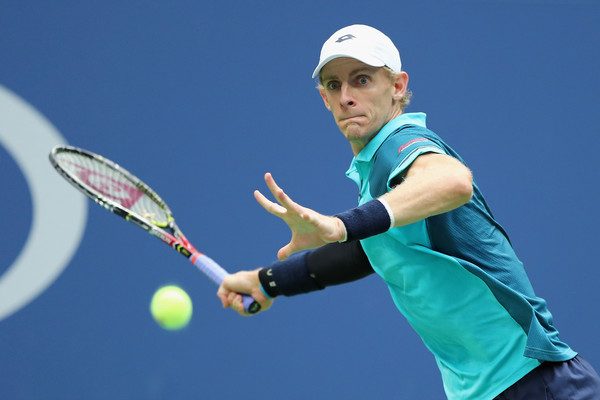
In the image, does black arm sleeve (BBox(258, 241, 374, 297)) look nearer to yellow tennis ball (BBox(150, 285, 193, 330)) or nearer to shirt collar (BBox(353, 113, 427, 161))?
shirt collar (BBox(353, 113, 427, 161))

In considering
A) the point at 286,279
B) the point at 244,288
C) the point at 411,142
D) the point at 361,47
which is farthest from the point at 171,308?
the point at 411,142

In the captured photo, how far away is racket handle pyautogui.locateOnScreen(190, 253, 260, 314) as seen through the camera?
2.50m

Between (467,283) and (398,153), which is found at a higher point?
(398,153)

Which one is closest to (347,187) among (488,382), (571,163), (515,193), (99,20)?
(515,193)

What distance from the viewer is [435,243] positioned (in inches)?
71.4

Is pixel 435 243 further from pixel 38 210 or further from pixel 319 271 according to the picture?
pixel 38 210

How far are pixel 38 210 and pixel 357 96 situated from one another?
2.06 m

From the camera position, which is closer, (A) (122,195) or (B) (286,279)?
(B) (286,279)

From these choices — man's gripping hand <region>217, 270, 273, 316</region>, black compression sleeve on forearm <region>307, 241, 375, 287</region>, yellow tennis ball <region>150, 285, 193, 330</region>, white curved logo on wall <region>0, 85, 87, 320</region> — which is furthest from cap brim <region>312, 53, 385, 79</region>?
white curved logo on wall <region>0, 85, 87, 320</region>

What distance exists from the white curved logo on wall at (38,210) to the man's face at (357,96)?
186 cm

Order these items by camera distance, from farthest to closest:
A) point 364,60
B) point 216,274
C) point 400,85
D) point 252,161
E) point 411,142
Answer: point 252,161
point 216,274
point 400,85
point 364,60
point 411,142

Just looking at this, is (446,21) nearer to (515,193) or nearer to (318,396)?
(515,193)

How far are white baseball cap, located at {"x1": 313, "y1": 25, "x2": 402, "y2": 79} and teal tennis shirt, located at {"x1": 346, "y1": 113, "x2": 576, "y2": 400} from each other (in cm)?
18

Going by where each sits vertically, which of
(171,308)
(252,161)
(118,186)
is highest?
(252,161)
